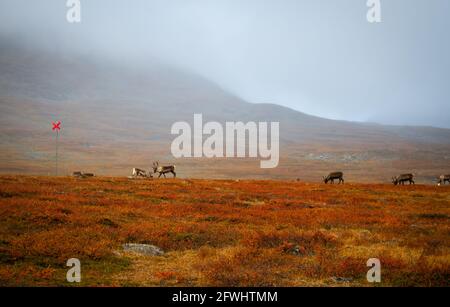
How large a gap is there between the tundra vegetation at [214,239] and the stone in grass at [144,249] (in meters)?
0.29

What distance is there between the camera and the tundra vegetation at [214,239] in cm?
1191

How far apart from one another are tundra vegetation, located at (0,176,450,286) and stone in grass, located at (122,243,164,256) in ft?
0.95

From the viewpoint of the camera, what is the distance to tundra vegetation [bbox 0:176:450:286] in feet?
39.1
